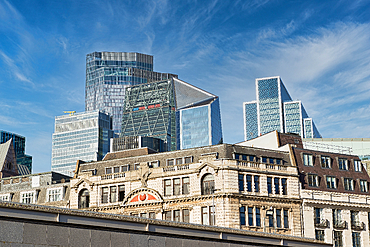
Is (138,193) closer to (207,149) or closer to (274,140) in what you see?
(207,149)

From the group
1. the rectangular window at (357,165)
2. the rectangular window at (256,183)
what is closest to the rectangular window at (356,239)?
the rectangular window at (357,165)

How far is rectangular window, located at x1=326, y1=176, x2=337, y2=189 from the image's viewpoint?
3201 inches

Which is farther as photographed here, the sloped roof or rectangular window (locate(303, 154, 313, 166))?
the sloped roof

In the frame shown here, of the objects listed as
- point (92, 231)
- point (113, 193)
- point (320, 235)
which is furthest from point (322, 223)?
point (92, 231)

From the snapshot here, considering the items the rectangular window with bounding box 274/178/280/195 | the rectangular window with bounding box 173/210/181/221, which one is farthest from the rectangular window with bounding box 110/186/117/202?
the rectangular window with bounding box 274/178/280/195

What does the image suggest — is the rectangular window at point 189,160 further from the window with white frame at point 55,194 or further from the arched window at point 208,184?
the window with white frame at point 55,194

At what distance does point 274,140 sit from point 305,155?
6.49 m

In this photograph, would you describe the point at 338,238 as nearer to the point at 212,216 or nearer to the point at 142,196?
the point at 212,216

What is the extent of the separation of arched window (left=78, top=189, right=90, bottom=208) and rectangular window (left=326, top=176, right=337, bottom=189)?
120 ft

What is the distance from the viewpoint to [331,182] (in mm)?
81812

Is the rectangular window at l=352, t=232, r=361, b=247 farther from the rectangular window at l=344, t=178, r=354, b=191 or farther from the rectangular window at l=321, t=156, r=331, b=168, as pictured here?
the rectangular window at l=321, t=156, r=331, b=168

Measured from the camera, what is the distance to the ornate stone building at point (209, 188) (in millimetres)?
72812

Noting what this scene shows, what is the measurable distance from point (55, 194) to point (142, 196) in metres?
17.5

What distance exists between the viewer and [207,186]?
244ft
